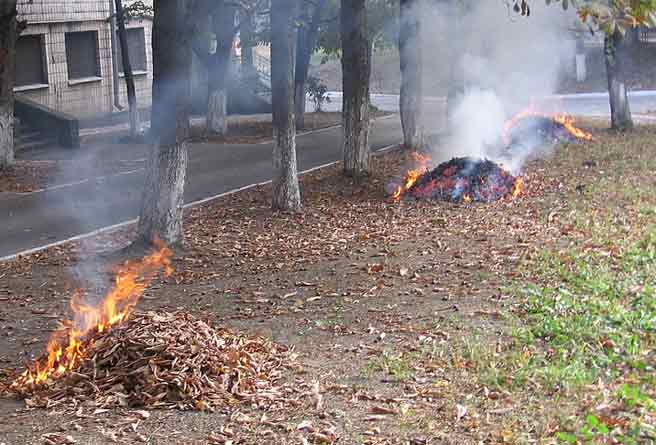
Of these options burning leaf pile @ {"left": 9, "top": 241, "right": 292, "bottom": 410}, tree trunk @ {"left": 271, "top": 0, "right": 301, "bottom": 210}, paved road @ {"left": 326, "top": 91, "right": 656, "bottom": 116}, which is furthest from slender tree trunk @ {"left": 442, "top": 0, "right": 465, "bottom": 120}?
burning leaf pile @ {"left": 9, "top": 241, "right": 292, "bottom": 410}

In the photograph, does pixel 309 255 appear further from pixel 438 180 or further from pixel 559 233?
pixel 438 180

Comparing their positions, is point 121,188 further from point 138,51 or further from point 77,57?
point 138,51

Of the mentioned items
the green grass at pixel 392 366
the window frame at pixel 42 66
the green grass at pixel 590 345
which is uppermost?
the window frame at pixel 42 66

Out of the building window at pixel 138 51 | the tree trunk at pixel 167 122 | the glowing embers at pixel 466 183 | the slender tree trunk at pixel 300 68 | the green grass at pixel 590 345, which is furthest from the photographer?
the building window at pixel 138 51

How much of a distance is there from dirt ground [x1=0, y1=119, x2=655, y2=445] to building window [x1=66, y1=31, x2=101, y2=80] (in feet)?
46.7

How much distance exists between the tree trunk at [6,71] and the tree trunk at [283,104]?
6.75m

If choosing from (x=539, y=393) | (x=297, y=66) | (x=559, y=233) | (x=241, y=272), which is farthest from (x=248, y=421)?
(x=297, y=66)

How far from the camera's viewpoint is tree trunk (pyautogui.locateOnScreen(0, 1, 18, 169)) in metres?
17.5

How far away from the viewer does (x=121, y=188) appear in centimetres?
1677

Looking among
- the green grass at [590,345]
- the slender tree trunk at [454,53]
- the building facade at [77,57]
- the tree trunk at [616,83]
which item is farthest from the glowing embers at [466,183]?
the building facade at [77,57]

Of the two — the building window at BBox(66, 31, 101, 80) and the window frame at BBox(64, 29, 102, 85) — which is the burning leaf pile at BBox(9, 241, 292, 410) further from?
the building window at BBox(66, 31, 101, 80)

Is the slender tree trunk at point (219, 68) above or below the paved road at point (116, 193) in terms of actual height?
above

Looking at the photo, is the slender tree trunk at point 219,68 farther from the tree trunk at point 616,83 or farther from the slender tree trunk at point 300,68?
the tree trunk at point 616,83

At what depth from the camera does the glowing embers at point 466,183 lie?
14133 mm
